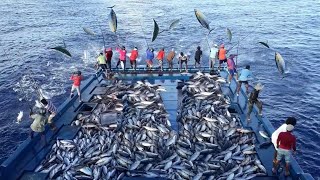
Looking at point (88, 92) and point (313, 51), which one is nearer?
point (88, 92)

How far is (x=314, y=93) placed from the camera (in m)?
27.8

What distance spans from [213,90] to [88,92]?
811 cm

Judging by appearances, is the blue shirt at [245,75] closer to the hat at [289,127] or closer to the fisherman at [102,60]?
the hat at [289,127]

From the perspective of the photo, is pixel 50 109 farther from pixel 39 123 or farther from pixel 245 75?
pixel 245 75

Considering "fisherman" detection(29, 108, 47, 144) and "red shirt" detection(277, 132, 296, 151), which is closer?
"red shirt" detection(277, 132, 296, 151)

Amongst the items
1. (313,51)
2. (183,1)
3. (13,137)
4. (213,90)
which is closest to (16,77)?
(13,137)

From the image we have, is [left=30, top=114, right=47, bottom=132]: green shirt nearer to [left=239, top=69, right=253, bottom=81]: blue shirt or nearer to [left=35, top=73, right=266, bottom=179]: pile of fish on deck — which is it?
[left=35, top=73, right=266, bottom=179]: pile of fish on deck

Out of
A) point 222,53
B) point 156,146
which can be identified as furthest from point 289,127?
point 222,53

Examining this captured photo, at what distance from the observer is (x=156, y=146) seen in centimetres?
1382

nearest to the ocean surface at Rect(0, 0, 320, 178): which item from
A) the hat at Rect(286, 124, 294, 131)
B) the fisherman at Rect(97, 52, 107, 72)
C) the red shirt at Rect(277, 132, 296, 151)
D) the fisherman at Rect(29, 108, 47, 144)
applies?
the fisherman at Rect(97, 52, 107, 72)

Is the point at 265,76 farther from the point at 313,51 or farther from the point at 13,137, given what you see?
the point at 13,137

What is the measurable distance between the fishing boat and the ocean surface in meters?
5.02

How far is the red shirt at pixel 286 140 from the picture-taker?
1134 cm

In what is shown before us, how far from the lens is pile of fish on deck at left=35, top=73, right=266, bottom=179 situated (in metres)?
12.4
